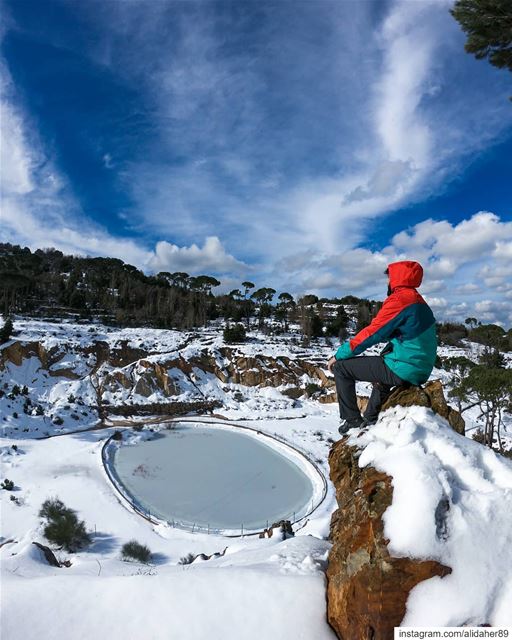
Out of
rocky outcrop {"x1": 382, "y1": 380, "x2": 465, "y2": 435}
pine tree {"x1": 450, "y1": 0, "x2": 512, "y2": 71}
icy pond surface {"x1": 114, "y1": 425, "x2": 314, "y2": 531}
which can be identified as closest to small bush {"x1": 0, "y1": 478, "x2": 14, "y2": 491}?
icy pond surface {"x1": 114, "y1": 425, "x2": 314, "y2": 531}

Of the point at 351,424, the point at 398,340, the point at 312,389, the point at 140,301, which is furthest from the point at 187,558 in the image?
the point at 140,301

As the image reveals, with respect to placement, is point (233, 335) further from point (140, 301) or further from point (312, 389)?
point (140, 301)

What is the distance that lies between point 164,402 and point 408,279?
25.7m

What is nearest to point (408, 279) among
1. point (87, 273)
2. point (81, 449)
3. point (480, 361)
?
point (81, 449)

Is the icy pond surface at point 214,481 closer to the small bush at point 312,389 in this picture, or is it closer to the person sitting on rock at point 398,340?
the small bush at point 312,389

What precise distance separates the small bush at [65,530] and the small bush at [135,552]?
55.5 inches

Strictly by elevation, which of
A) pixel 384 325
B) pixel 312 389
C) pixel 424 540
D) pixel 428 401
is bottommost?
pixel 312 389

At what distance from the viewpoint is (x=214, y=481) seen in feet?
48.8

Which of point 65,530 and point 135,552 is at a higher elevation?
point 65,530

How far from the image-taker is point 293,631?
2.70 meters

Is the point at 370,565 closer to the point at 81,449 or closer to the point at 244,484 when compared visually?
the point at 244,484

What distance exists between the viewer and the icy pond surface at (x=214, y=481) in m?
12.6

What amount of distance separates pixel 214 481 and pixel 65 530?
6092 millimetres

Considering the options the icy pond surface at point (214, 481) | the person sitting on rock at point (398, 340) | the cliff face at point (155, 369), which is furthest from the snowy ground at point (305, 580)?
the cliff face at point (155, 369)
